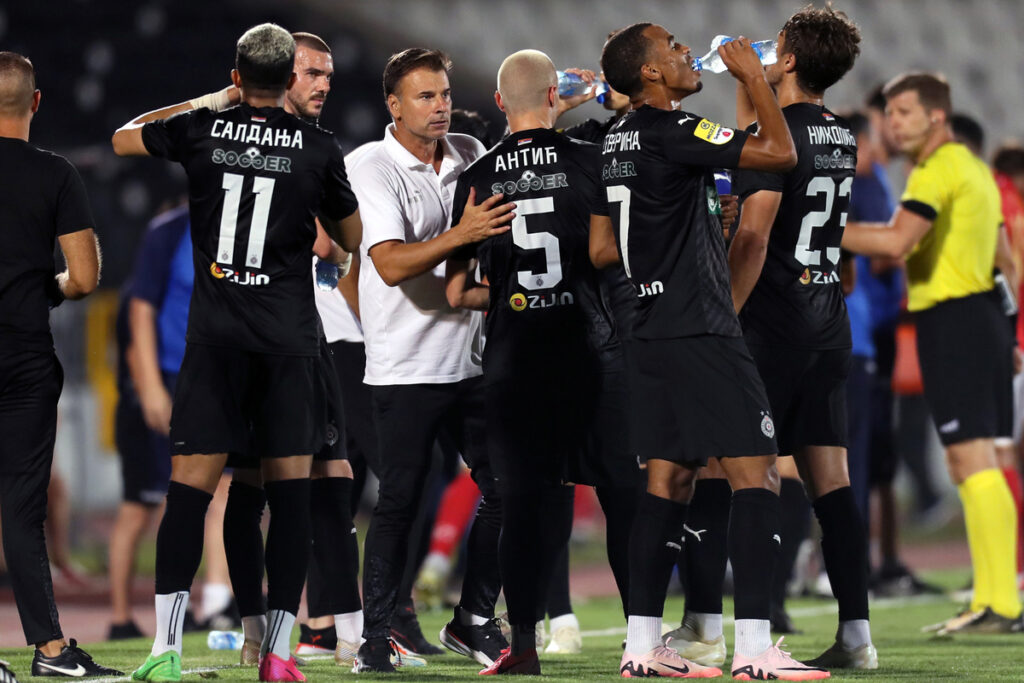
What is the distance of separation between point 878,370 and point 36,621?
5.83 meters

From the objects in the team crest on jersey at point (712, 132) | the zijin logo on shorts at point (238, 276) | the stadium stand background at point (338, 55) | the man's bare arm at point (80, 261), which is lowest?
the zijin logo on shorts at point (238, 276)

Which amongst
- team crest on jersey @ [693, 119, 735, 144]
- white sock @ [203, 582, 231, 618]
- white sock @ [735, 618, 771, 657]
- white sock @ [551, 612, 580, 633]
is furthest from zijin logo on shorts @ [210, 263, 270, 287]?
white sock @ [203, 582, 231, 618]

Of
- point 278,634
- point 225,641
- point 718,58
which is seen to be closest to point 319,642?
point 225,641

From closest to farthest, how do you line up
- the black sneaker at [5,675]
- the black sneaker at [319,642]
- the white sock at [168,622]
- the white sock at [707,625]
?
the black sneaker at [5,675]
the white sock at [168,622]
the white sock at [707,625]
the black sneaker at [319,642]

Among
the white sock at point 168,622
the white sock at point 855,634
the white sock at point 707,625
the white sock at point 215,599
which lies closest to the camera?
the white sock at point 168,622

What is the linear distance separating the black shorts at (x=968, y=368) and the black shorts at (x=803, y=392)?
174cm

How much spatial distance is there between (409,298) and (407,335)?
144 mm

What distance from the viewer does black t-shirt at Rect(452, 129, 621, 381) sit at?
15.6 ft

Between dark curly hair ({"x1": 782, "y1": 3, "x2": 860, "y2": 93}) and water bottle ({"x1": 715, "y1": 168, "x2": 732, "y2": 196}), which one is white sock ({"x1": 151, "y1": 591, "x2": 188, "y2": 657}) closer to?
water bottle ({"x1": 715, "y1": 168, "x2": 732, "y2": 196})

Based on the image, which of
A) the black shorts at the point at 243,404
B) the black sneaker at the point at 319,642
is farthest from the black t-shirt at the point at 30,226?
the black sneaker at the point at 319,642

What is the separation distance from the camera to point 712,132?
173 inches

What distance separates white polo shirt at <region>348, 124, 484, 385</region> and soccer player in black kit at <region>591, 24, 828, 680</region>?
0.83m

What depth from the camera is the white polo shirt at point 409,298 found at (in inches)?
202

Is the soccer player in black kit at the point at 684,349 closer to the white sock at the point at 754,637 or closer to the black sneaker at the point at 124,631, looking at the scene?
the white sock at the point at 754,637
